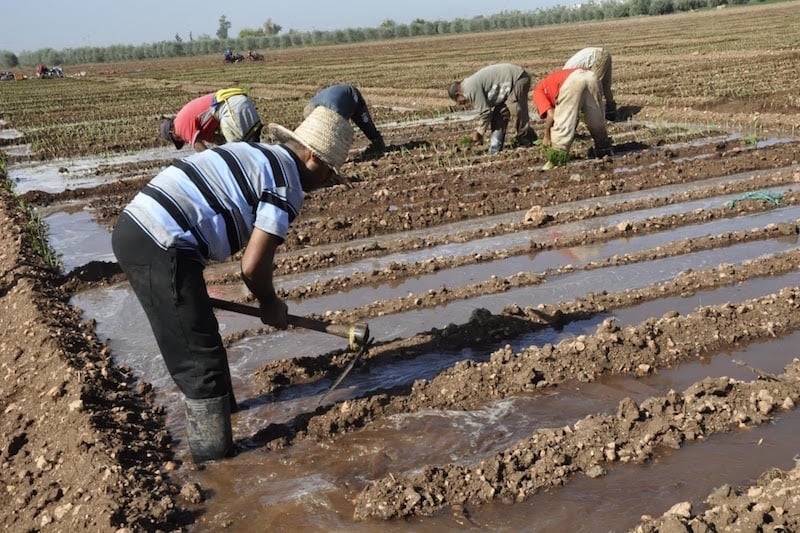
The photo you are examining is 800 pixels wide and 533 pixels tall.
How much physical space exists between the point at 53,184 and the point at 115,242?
351 inches

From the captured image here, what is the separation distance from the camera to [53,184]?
37.5 feet

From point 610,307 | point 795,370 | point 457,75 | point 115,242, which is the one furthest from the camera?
point 457,75

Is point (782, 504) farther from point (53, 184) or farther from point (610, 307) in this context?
point (53, 184)

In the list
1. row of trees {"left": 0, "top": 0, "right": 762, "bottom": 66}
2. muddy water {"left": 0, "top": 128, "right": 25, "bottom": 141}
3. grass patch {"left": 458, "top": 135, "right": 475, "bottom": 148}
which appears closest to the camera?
grass patch {"left": 458, "top": 135, "right": 475, "bottom": 148}

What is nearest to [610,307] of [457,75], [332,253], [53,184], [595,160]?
[332,253]

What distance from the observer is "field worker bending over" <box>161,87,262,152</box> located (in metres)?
6.55

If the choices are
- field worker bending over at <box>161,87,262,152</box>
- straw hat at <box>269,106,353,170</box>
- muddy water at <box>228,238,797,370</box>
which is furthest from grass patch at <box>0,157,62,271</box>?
straw hat at <box>269,106,353,170</box>

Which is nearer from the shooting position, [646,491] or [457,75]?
[646,491]

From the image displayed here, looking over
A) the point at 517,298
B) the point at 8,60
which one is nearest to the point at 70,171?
the point at 517,298

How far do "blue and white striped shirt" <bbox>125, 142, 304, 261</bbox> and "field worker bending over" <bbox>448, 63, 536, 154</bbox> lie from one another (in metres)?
6.76

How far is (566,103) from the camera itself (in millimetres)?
9227

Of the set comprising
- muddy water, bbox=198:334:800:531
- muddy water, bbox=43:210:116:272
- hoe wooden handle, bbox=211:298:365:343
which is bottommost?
muddy water, bbox=198:334:800:531

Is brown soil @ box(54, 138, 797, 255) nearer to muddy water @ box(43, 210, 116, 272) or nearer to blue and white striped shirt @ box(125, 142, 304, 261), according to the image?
muddy water @ box(43, 210, 116, 272)

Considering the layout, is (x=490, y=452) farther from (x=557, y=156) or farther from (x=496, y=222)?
(x=557, y=156)
